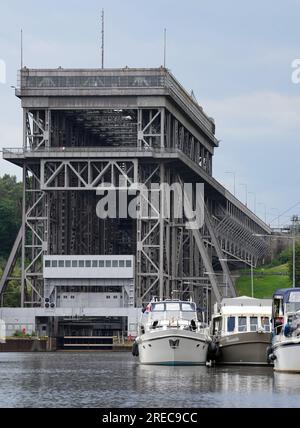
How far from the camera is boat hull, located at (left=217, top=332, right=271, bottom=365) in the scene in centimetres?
9925

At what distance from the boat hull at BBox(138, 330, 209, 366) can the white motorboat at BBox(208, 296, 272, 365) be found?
6.51ft

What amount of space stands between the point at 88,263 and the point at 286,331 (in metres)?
116

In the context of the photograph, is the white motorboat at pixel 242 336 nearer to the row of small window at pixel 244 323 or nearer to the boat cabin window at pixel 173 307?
the row of small window at pixel 244 323

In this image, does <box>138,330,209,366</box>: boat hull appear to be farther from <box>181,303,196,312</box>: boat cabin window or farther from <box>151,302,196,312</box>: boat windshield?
<box>181,303,196,312</box>: boat cabin window

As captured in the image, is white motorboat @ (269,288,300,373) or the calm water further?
white motorboat @ (269,288,300,373)

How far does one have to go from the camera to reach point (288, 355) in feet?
268

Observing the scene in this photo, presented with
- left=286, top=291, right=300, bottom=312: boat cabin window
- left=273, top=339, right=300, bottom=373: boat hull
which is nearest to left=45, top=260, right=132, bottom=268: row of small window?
left=286, top=291, right=300, bottom=312: boat cabin window

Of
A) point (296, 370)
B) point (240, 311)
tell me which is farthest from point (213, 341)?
point (296, 370)

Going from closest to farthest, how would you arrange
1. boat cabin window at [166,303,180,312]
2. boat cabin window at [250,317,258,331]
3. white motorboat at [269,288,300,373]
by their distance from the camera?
white motorboat at [269,288,300,373] → boat cabin window at [250,317,258,331] → boat cabin window at [166,303,180,312]

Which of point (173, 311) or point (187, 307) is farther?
point (187, 307)

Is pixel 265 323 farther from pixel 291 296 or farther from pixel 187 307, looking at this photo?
pixel 291 296

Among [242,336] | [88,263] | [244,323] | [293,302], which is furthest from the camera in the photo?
[88,263]

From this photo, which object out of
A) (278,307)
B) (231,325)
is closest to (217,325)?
(231,325)

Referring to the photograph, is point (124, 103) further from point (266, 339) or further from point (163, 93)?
point (266, 339)
